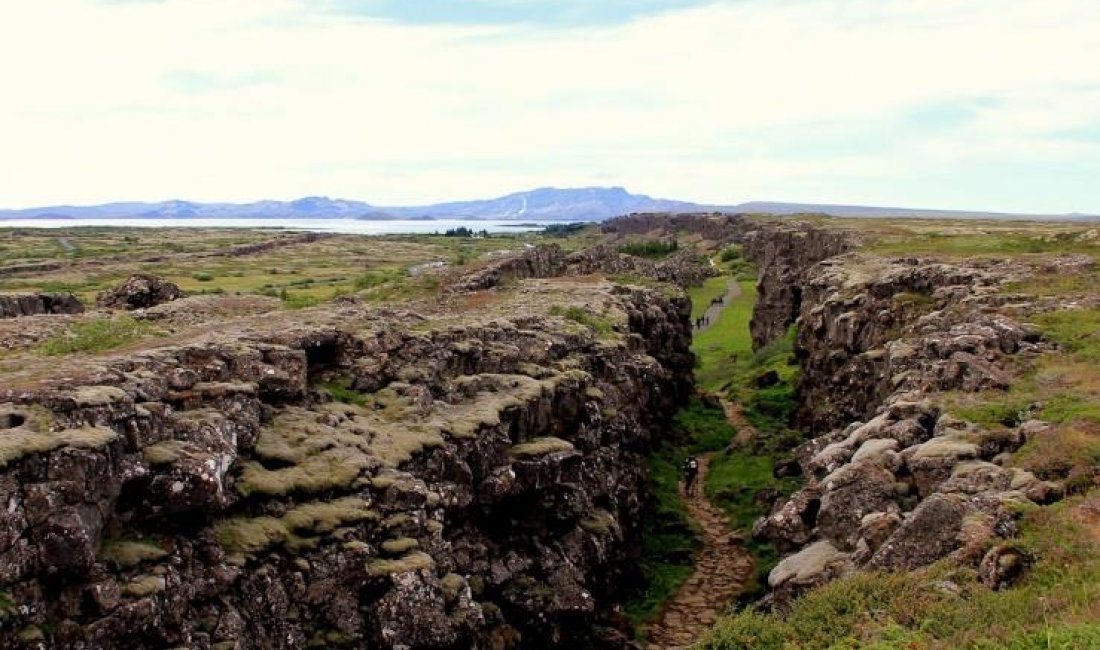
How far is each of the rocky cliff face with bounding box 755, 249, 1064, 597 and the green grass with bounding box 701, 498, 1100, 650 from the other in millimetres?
950

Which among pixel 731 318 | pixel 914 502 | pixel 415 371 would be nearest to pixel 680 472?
pixel 415 371

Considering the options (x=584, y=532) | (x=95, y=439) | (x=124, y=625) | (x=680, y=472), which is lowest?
(x=680, y=472)

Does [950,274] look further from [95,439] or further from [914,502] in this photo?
[95,439]

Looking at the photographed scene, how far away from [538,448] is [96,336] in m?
16.0

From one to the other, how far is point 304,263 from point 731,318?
70.5 metres

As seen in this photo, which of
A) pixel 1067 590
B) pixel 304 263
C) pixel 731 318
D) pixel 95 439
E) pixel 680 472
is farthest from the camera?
pixel 304 263

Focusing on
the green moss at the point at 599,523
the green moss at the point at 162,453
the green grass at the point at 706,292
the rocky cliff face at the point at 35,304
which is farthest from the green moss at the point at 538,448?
the green grass at the point at 706,292

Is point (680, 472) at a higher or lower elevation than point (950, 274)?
lower

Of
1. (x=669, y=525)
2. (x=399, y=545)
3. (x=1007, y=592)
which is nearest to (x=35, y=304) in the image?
(x=399, y=545)

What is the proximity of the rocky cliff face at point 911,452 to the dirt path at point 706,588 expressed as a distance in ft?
15.8

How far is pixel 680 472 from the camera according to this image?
51.2 m

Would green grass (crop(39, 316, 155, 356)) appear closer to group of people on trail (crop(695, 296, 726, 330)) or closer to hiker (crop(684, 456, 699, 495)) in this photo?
hiker (crop(684, 456, 699, 495))

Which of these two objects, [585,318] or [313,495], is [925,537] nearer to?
[313,495]

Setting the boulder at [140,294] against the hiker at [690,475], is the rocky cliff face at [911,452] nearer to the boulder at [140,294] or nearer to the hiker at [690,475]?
the hiker at [690,475]
